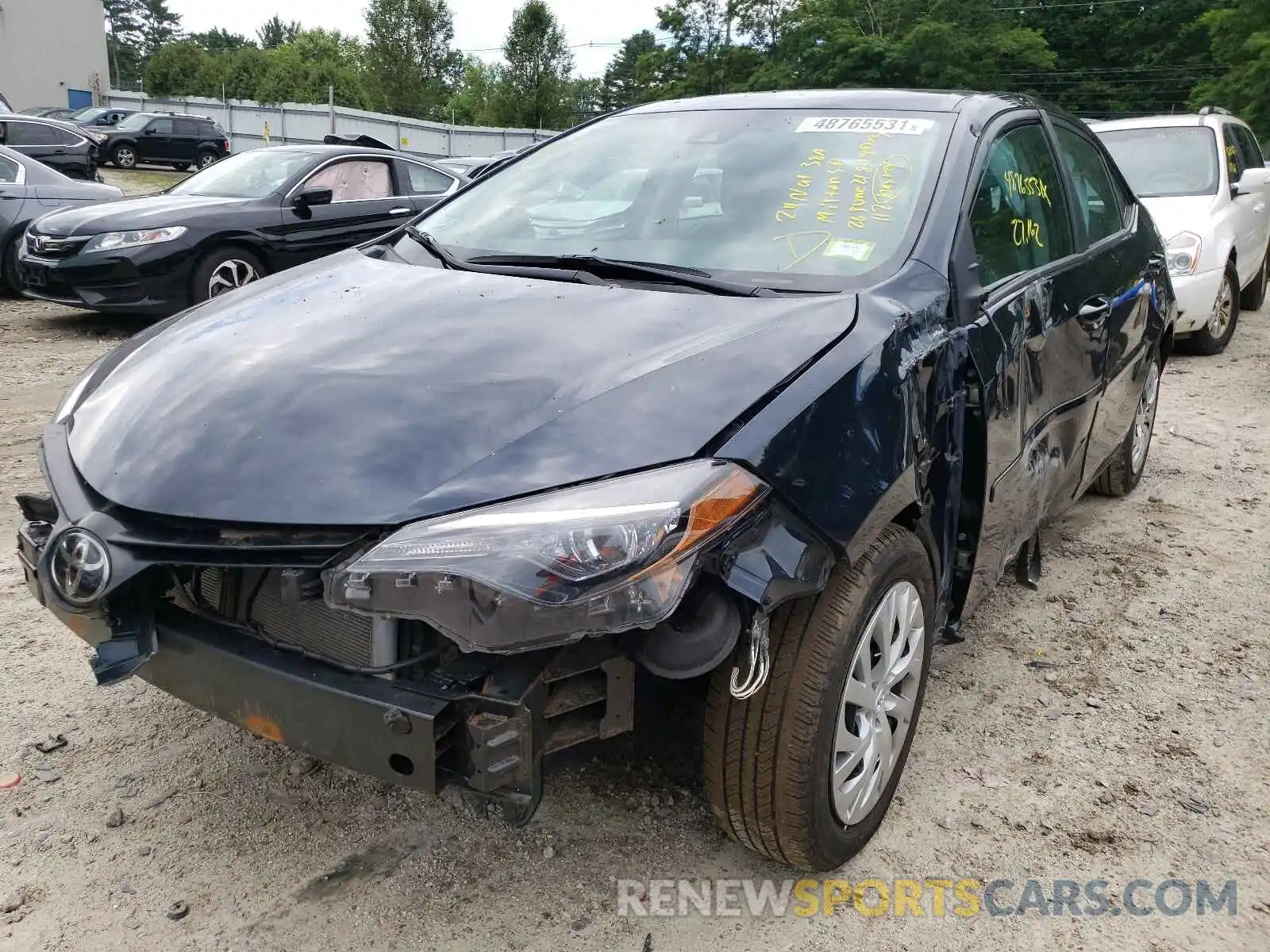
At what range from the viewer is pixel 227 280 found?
7941 mm

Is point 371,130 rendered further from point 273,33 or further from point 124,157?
point 273,33

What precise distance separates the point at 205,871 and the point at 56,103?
48.7m

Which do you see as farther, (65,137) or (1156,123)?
(65,137)

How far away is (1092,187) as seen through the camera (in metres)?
3.91

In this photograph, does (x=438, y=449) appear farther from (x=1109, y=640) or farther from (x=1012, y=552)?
(x=1109, y=640)

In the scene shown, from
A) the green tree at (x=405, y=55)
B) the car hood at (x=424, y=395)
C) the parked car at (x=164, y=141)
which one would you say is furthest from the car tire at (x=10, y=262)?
the green tree at (x=405, y=55)

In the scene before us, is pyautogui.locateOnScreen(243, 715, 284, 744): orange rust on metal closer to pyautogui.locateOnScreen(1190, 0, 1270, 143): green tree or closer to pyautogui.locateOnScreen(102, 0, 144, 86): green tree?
pyautogui.locateOnScreen(1190, 0, 1270, 143): green tree

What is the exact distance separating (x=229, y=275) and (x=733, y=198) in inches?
242

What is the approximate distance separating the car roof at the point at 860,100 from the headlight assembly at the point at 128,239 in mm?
5427

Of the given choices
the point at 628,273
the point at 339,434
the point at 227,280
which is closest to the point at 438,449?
the point at 339,434

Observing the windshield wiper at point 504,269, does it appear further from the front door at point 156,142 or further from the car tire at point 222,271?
the front door at point 156,142

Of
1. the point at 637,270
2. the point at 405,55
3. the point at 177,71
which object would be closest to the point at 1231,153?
the point at 637,270

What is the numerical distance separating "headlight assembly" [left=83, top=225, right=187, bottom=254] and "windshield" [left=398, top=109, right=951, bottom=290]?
5.12 metres

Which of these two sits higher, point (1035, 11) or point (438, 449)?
point (1035, 11)
